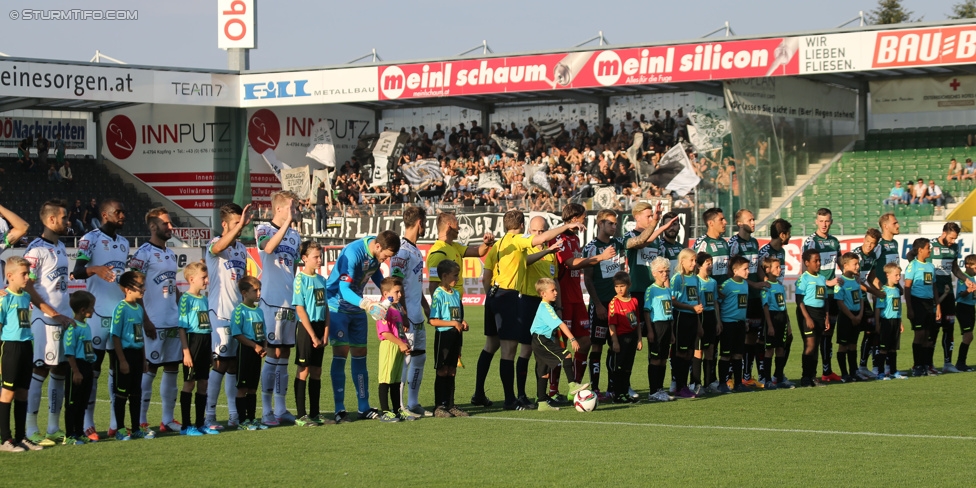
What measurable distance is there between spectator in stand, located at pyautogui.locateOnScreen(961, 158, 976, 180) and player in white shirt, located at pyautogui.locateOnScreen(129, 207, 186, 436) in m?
25.5

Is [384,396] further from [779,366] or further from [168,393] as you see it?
[779,366]

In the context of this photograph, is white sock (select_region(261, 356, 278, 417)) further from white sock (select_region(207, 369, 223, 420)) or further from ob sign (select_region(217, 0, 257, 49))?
ob sign (select_region(217, 0, 257, 49))

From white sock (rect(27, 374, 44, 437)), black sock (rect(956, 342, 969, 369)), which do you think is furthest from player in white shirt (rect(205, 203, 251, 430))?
black sock (rect(956, 342, 969, 369))

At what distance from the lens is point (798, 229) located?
3073 cm

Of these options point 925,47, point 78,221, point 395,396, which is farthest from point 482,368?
point 78,221

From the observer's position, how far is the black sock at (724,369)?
13.2 m

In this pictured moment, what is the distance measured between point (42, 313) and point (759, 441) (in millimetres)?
5805

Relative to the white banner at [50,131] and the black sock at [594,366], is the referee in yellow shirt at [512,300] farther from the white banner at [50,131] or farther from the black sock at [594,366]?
the white banner at [50,131]

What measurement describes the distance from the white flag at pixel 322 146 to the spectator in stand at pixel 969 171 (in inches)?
822

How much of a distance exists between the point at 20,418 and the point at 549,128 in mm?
31125

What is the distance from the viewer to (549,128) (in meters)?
39.3

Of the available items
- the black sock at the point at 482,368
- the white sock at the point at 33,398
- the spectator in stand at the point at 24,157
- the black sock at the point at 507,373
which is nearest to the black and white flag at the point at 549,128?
the spectator in stand at the point at 24,157

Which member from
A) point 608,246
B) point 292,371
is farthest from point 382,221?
point 608,246

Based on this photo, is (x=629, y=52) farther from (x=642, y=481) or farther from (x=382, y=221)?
(x=642, y=481)
